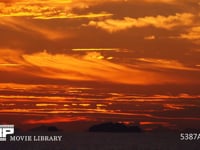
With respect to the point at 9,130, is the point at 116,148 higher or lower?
lower

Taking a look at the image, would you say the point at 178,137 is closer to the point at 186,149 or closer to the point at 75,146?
the point at 186,149

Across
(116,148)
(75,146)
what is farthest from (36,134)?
(116,148)

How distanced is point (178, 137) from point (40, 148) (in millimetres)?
5043

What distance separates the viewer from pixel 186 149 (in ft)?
42.0

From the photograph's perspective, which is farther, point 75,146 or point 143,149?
point 143,149

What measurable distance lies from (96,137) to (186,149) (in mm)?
3341

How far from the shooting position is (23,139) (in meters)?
13.1

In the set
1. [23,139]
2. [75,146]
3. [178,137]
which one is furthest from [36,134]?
[178,137]

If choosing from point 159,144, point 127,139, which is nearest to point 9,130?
point 127,139

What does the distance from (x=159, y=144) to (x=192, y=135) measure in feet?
4.16

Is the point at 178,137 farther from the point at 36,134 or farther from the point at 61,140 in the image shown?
the point at 36,134

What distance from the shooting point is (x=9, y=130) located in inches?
504

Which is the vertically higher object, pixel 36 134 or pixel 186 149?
pixel 36 134

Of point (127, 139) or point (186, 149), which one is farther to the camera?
point (186, 149)
